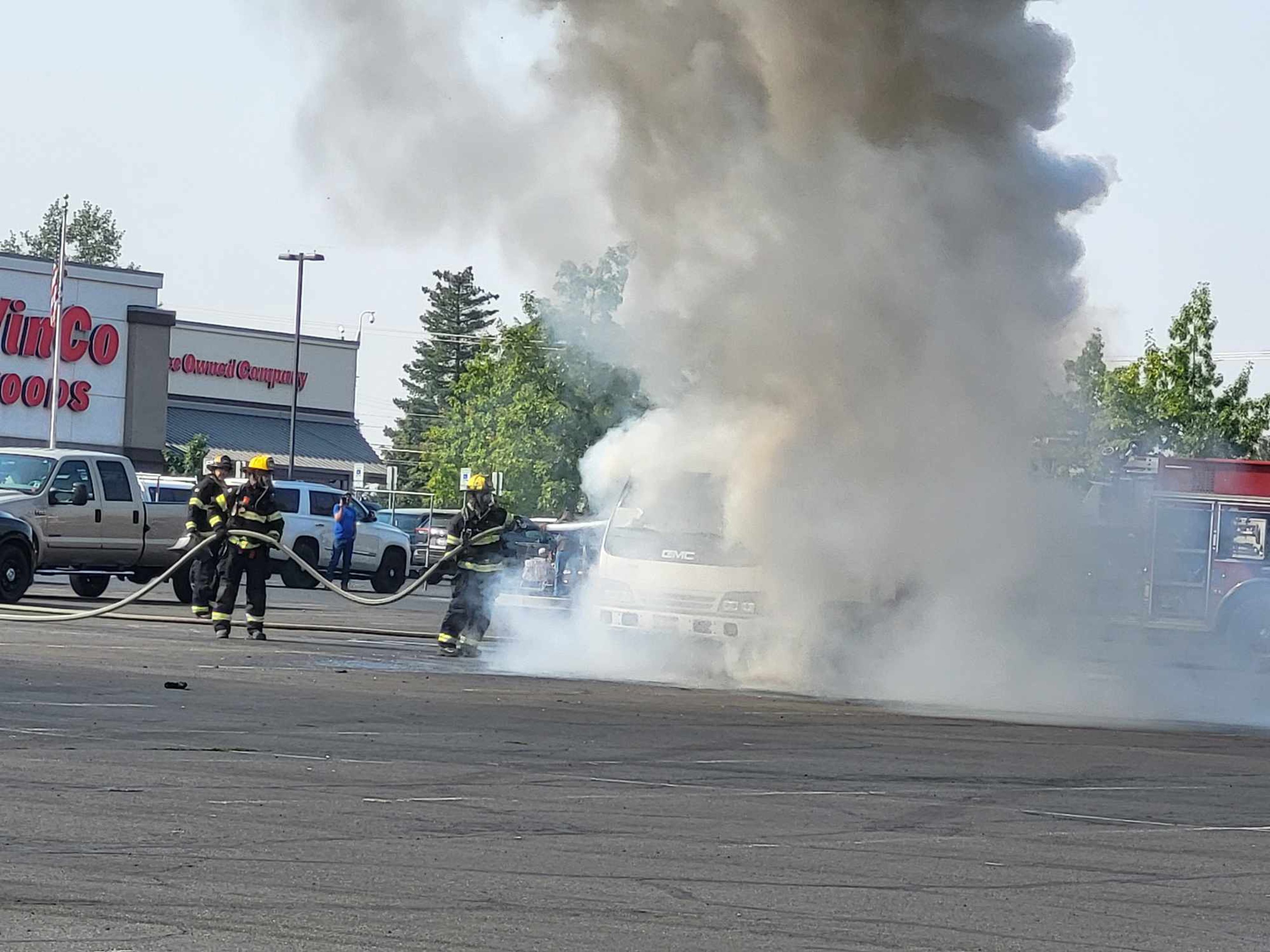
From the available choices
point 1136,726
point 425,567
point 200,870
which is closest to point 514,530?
point 1136,726

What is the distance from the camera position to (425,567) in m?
44.0

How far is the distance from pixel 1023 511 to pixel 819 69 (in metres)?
4.49

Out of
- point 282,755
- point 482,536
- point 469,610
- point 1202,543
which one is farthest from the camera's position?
point 1202,543

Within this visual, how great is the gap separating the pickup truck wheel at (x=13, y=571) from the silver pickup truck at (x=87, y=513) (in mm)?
449

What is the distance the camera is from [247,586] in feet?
66.9

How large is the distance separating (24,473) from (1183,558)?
15527 millimetres

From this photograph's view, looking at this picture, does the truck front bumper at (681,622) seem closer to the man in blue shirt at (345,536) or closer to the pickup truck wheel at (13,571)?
the pickup truck wheel at (13,571)

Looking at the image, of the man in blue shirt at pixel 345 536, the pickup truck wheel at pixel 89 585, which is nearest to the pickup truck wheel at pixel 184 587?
Result: the pickup truck wheel at pixel 89 585

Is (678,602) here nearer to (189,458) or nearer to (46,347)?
(46,347)

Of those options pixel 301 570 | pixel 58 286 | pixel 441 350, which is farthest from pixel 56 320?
pixel 441 350

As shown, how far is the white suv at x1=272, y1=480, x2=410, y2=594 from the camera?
1444 inches

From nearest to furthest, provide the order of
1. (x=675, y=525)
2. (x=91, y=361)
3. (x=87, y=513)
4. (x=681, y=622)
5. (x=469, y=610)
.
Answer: (x=681, y=622) < (x=675, y=525) < (x=469, y=610) < (x=87, y=513) < (x=91, y=361)

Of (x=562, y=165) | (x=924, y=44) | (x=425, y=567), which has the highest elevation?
(x=924, y=44)

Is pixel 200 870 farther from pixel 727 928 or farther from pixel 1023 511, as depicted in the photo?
pixel 1023 511
